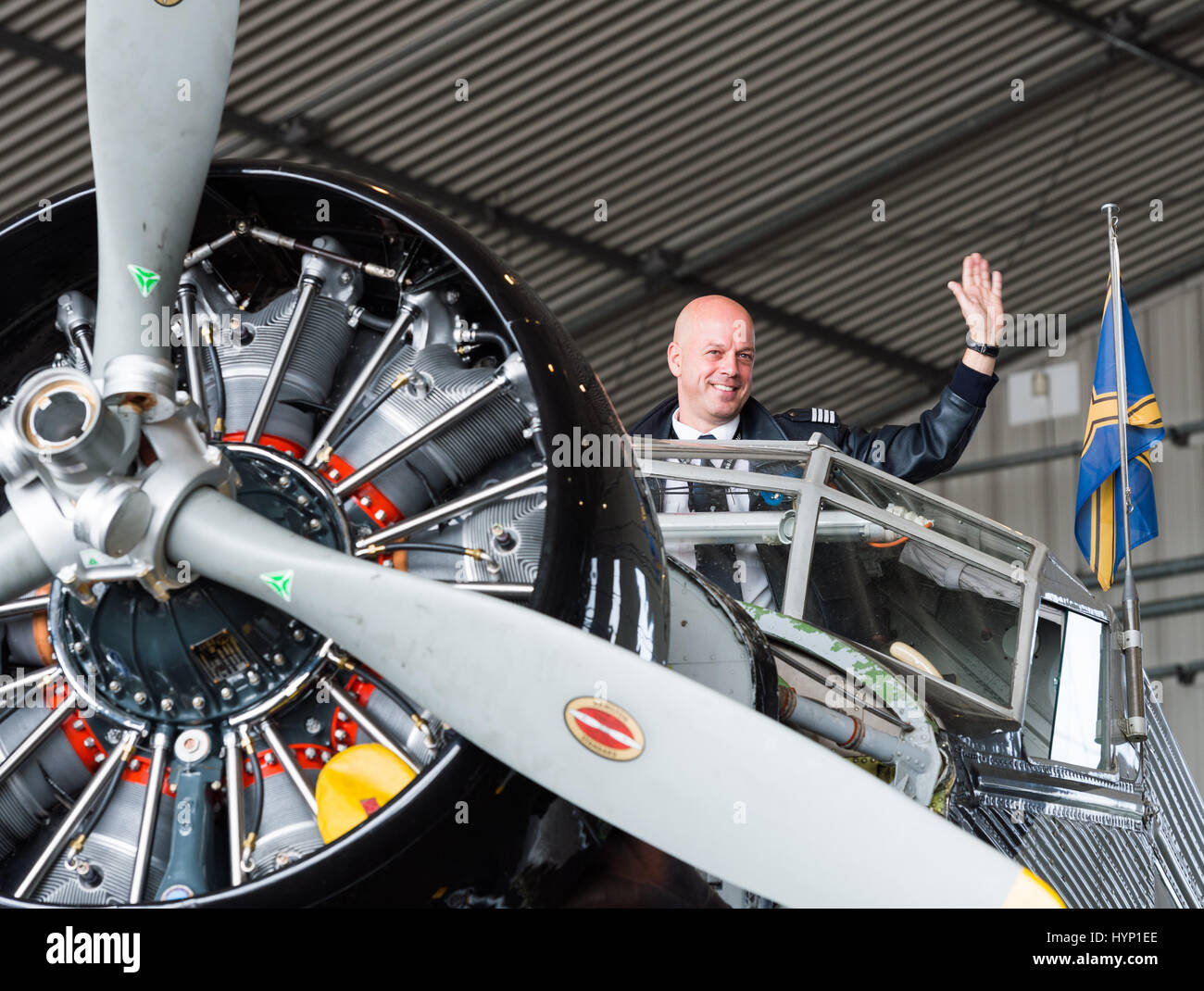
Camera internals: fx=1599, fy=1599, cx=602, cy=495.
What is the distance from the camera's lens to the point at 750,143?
58.2 ft

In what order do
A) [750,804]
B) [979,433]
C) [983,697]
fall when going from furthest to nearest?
[979,433], [983,697], [750,804]

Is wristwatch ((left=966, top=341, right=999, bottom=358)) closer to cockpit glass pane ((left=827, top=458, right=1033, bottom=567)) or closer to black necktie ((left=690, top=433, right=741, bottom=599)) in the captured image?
cockpit glass pane ((left=827, top=458, right=1033, bottom=567))

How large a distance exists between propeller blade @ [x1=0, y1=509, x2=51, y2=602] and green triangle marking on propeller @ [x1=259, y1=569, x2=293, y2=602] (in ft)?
1.44

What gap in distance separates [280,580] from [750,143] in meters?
15.4

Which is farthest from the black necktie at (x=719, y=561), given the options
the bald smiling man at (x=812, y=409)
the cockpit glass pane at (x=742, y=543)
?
the bald smiling man at (x=812, y=409)

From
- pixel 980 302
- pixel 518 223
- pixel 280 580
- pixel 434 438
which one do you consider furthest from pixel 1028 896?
pixel 518 223

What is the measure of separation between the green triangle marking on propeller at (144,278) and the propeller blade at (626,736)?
523 millimetres

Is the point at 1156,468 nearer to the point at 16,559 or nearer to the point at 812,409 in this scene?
the point at 812,409

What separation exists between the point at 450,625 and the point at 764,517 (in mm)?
2403

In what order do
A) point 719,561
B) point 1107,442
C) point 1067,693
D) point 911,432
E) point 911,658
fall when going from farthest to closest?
point 1107,442 < point 911,432 < point 1067,693 < point 719,561 < point 911,658

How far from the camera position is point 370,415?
3662 mm

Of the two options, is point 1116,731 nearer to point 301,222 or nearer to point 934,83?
point 301,222

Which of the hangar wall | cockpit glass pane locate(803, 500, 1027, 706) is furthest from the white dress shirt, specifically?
the hangar wall

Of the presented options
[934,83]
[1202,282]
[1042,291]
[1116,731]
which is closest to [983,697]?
[1116,731]
